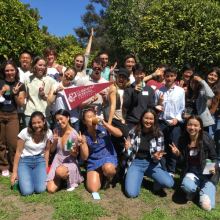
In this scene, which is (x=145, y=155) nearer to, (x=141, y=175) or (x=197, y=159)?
(x=141, y=175)

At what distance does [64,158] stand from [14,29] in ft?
14.6

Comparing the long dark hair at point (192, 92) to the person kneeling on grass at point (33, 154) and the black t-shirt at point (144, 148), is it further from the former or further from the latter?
the person kneeling on grass at point (33, 154)

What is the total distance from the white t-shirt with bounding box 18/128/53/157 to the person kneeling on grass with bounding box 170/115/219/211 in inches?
97.1

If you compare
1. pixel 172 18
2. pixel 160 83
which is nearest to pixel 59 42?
pixel 172 18

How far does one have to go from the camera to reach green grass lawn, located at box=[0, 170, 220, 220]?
3.38 m

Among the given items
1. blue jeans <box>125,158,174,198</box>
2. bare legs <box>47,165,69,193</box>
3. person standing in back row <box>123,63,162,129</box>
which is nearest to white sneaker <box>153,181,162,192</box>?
blue jeans <box>125,158,174,198</box>

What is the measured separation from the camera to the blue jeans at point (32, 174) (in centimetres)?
395

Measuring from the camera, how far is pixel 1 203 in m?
3.67

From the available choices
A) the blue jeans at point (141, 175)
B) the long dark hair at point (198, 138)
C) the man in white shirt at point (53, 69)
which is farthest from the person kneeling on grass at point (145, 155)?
the man in white shirt at point (53, 69)

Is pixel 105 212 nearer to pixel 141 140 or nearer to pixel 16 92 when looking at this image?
pixel 141 140

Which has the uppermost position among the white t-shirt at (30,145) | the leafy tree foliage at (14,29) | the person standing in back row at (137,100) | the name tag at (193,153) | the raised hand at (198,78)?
the leafy tree foliage at (14,29)

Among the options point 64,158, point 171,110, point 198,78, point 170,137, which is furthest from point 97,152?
point 198,78

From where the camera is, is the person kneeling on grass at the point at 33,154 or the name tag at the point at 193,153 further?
the person kneeling on grass at the point at 33,154

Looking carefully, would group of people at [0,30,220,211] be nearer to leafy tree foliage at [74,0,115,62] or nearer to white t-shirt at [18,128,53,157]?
white t-shirt at [18,128,53,157]
